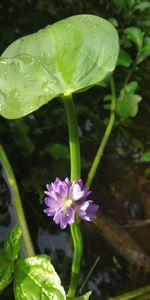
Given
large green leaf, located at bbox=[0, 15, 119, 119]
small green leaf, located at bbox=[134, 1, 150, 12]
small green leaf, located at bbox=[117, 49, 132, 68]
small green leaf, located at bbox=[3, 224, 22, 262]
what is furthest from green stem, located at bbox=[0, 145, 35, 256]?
small green leaf, located at bbox=[134, 1, 150, 12]

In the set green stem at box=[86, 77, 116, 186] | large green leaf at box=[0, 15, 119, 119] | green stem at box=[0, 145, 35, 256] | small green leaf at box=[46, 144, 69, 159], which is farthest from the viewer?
small green leaf at box=[46, 144, 69, 159]

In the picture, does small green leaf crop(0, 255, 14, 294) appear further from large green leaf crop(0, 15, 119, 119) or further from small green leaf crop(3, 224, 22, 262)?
large green leaf crop(0, 15, 119, 119)

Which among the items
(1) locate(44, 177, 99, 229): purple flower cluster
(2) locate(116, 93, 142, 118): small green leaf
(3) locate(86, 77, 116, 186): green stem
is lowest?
(3) locate(86, 77, 116, 186): green stem

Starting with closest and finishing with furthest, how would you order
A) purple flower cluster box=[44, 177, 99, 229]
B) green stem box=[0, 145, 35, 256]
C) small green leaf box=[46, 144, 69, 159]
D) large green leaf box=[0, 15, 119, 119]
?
purple flower cluster box=[44, 177, 99, 229], large green leaf box=[0, 15, 119, 119], green stem box=[0, 145, 35, 256], small green leaf box=[46, 144, 69, 159]

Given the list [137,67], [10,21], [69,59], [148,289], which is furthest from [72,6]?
[148,289]

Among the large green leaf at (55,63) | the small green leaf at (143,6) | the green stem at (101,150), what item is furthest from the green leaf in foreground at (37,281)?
the small green leaf at (143,6)

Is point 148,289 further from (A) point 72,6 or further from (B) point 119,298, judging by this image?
(A) point 72,6

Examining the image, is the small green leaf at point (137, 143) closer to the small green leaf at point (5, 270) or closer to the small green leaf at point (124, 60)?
the small green leaf at point (124, 60)
